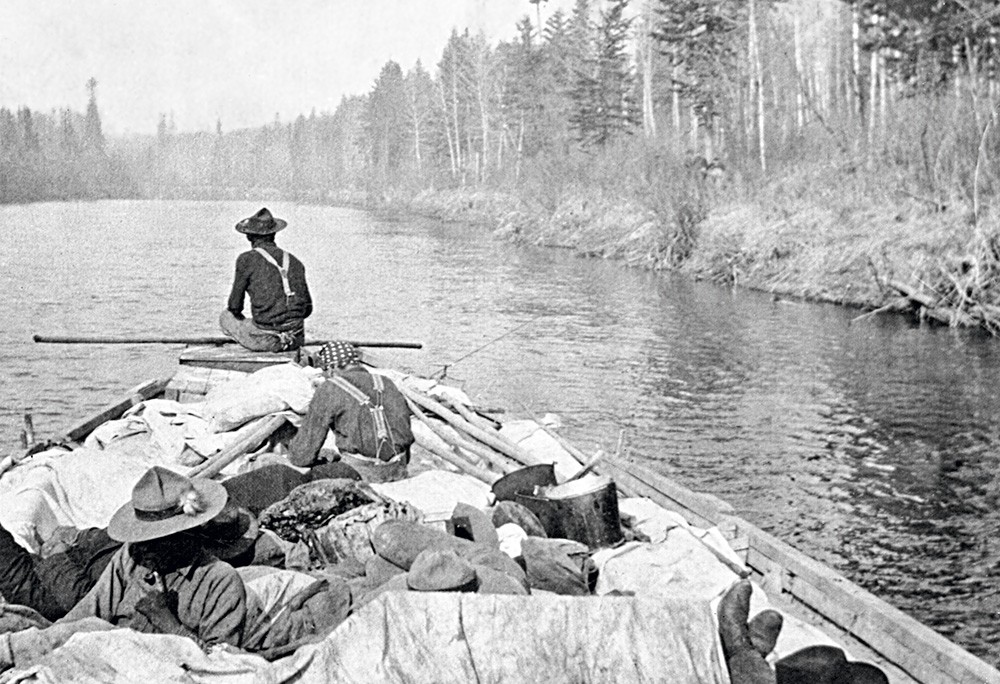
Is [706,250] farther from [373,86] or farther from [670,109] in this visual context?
[373,86]

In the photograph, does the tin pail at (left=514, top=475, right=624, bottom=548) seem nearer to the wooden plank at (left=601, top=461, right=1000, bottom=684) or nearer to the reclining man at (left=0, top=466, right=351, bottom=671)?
the wooden plank at (left=601, top=461, right=1000, bottom=684)

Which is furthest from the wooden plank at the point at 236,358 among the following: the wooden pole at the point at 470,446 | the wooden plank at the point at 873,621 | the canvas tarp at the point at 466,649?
the canvas tarp at the point at 466,649

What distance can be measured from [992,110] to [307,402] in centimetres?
1664

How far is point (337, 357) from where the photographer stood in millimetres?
8984

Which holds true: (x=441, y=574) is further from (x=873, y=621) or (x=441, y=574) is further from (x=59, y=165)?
(x=59, y=165)

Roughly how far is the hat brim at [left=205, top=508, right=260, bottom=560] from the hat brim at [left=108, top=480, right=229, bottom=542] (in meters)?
0.48

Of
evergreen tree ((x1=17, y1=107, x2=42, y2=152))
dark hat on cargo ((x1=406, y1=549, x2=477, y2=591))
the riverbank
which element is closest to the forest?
the riverbank

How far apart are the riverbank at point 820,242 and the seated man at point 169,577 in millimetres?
15548

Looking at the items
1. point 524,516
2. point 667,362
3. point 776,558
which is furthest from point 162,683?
point 667,362

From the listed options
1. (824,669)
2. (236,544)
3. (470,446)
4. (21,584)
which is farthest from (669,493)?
(21,584)

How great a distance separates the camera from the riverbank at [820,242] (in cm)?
1819

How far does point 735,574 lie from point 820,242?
18.3m

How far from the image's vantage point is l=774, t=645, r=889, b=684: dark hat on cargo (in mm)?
4410

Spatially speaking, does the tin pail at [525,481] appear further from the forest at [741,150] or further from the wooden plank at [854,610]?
the forest at [741,150]
